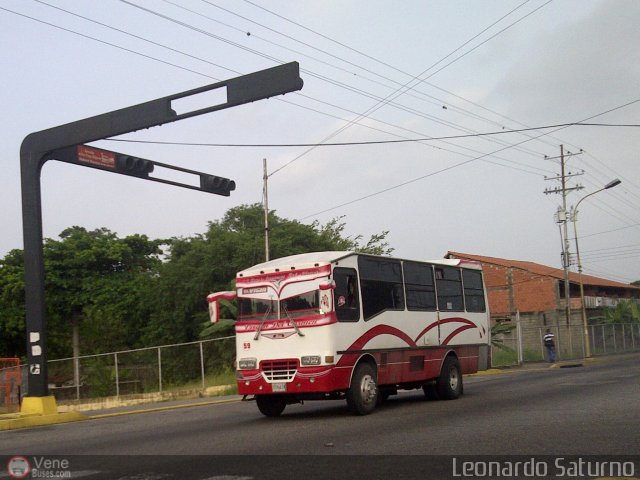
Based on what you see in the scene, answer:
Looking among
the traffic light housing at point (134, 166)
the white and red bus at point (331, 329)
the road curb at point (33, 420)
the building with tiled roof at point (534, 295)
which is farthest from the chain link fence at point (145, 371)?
the building with tiled roof at point (534, 295)

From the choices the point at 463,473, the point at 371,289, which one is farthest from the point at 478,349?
the point at 463,473

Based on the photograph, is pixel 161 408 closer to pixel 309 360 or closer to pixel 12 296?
pixel 309 360

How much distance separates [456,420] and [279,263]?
463 centimetres

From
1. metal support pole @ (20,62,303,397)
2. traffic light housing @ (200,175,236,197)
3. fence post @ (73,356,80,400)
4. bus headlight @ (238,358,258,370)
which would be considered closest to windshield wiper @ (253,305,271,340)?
bus headlight @ (238,358,258,370)

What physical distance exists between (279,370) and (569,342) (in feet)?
111

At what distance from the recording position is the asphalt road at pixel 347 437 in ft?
28.9

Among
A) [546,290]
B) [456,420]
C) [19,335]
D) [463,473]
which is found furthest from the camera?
[546,290]

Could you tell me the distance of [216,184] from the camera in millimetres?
19984

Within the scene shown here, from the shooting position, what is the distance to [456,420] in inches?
494

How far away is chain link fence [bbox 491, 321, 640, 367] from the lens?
39.0 m

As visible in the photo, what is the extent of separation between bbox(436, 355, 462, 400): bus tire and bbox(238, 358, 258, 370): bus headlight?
4.91m

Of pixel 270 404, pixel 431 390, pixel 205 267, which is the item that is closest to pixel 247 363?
pixel 270 404

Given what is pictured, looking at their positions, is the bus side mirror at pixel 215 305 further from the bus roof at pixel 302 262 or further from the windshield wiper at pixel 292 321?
the windshield wiper at pixel 292 321

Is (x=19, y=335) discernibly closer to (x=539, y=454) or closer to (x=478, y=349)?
(x=478, y=349)
